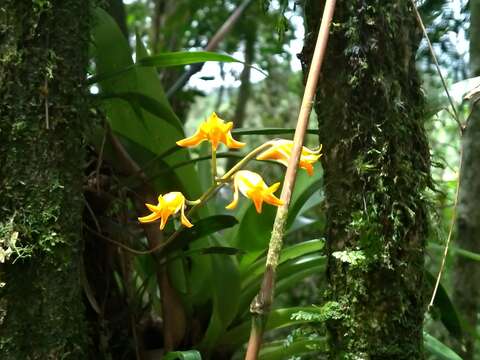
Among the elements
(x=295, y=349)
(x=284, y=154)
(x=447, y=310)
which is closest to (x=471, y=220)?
(x=447, y=310)

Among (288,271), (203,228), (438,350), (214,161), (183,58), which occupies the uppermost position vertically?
(183,58)

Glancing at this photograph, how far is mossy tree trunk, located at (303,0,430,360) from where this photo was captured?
65 centimetres

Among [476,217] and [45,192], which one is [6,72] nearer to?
[45,192]

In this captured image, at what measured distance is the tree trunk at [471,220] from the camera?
1262mm

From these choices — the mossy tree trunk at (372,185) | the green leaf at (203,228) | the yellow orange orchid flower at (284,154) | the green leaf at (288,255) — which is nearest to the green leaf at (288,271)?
the green leaf at (288,255)

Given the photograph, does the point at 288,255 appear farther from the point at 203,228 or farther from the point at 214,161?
the point at 214,161

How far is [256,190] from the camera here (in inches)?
19.4

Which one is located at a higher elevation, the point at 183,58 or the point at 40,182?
the point at 183,58

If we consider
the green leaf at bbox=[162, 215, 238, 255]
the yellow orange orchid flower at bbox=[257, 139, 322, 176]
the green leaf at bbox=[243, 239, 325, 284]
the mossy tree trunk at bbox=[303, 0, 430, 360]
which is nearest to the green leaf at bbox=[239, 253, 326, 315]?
the green leaf at bbox=[243, 239, 325, 284]

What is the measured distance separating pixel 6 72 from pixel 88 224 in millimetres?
286

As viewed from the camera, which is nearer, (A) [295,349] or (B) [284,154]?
(B) [284,154]

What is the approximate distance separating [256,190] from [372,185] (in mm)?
223

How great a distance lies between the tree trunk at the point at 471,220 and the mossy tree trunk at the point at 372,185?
0.63 m

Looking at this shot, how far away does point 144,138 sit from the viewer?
37.4 inches
